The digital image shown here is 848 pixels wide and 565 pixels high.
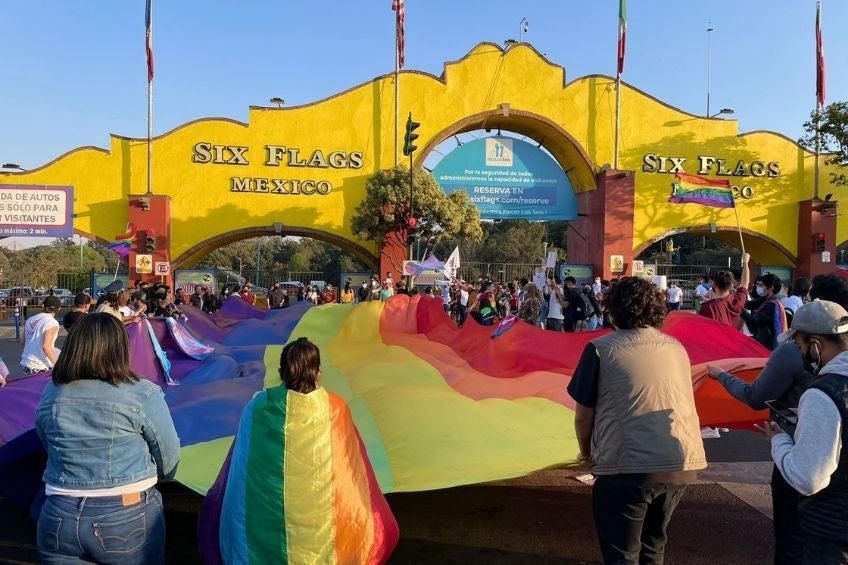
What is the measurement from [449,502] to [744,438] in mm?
4360

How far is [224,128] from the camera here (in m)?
23.3

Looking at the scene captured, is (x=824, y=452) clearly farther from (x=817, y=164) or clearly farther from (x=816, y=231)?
(x=817, y=164)

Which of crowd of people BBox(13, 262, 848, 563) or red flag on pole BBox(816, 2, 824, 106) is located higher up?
red flag on pole BBox(816, 2, 824, 106)

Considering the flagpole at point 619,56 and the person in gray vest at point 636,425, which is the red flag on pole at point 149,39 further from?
the person in gray vest at point 636,425

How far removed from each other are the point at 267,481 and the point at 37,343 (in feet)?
15.1

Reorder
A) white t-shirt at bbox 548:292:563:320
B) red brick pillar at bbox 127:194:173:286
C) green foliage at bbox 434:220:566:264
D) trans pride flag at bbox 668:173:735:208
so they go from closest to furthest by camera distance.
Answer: white t-shirt at bbox 548:292:563:320, red brick pillar at bbox 127:194:173:286, trans pride flag at bbox 668:173:735:208, green foliage at bbox 434:220:566:264

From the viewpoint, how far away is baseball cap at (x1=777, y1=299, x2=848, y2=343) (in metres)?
2.66

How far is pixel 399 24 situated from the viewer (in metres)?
23.6

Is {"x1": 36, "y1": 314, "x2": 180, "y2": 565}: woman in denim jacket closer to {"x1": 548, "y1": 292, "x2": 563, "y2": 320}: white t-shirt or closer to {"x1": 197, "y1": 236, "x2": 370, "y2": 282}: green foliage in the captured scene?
{"x1": 548, "y1": 292, "x2": 563, "y2": 320}: white t-shirt

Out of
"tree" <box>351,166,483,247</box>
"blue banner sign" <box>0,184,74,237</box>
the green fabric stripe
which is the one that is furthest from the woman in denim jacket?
"blue banner sign" <box>0,184,74,237</box>

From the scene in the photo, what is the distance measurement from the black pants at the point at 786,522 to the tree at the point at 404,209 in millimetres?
18482

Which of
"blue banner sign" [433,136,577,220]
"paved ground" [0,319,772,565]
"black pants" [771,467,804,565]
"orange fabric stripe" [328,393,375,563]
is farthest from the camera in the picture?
"blue banner sign" [433,136,577,220]

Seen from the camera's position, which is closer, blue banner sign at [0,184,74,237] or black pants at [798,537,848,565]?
black pants at [798,537,848,565]

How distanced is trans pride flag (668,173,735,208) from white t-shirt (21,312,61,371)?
21584 mm
